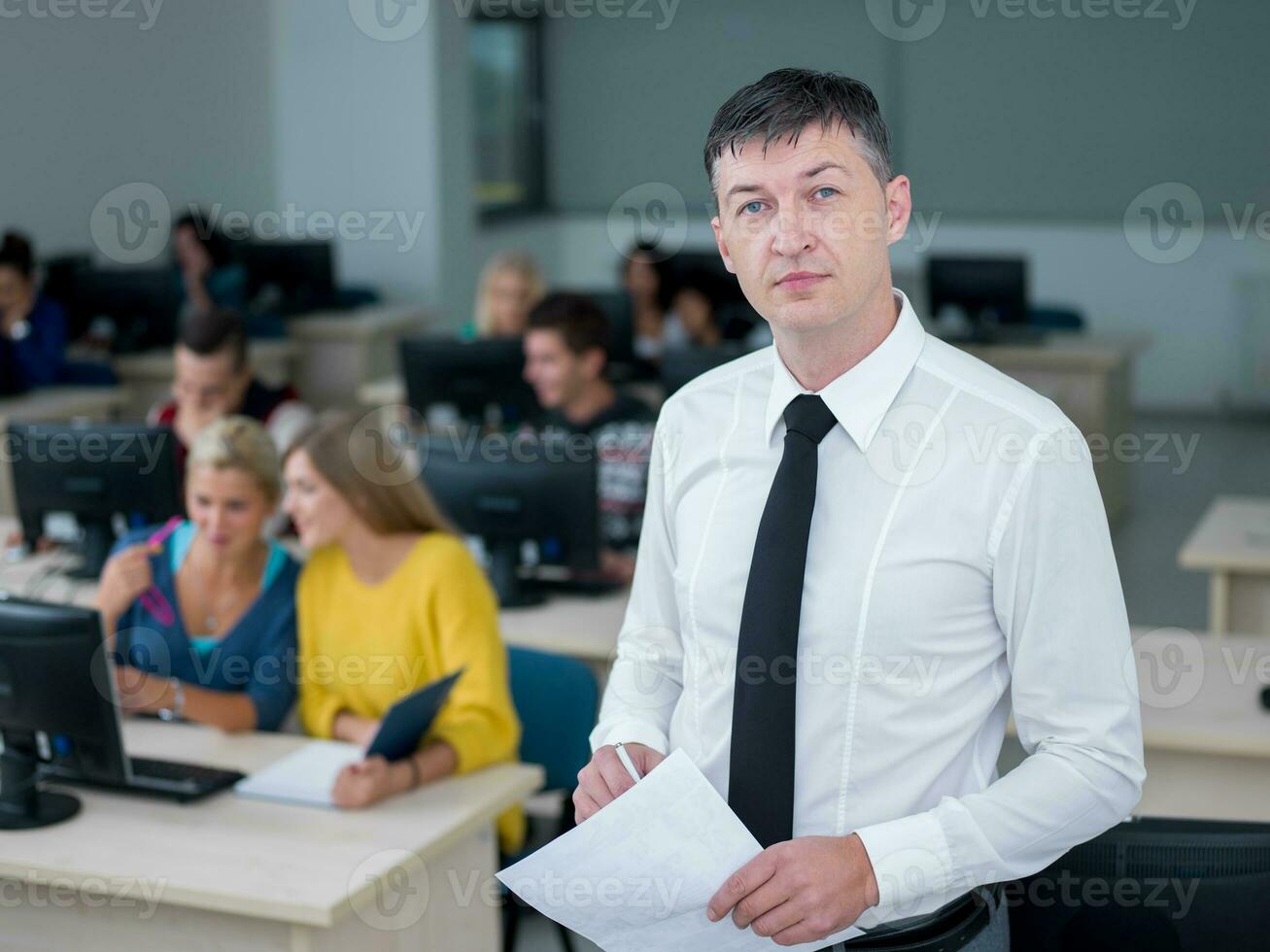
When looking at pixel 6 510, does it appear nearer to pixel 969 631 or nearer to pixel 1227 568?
pixel 1227 568

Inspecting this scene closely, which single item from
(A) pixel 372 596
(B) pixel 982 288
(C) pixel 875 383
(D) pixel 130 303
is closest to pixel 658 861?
(C) pixel 875 383

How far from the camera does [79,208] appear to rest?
7.62m

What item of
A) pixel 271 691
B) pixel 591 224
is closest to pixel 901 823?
pixel 271 691

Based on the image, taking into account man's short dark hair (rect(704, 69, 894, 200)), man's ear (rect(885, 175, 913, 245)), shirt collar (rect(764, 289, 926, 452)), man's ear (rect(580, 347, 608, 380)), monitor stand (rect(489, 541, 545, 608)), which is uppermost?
man's short dark hair (rect(704, 69, 894, 200))

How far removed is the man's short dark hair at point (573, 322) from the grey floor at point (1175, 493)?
1.96 m

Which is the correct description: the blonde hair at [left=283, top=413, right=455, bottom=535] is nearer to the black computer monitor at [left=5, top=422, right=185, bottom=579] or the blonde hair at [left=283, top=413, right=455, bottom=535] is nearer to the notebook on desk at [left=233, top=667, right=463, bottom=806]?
the notebook on desk at [left=233, top=667, right=463, bottom=806]

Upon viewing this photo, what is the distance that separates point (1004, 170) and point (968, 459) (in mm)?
8674

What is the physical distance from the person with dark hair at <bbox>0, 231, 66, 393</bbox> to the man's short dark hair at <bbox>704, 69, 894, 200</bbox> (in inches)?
220

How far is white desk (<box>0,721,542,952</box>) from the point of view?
220 cm

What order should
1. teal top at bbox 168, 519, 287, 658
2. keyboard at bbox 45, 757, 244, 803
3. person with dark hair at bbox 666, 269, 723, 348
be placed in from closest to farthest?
1. keyboard at bbox 45, 757, 244, 803
2. teal top at bbox 168, 519, 287, 658
3. person with dark hair at bbox 666, 269, 723, 348

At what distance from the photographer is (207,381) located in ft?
15.0

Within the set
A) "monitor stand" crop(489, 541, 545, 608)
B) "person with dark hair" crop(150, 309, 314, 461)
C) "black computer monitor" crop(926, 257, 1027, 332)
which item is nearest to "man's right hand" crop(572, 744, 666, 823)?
"monitor stand" crop(489, 541, 545, 608)

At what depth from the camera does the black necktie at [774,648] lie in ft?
4.68

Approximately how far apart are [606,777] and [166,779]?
1362 mm
